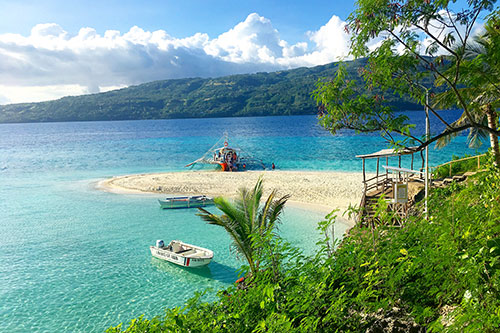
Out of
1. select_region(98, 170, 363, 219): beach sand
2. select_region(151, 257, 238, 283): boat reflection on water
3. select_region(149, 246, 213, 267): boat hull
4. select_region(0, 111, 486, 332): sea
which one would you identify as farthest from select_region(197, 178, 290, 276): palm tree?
select_region(98, 170, 363, 219): beach sand

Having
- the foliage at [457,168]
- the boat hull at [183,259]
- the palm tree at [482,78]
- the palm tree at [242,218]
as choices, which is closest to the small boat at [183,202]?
the boat hull at [183,259]

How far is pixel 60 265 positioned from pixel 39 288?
7.68 feet

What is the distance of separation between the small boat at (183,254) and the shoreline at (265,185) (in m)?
11.1

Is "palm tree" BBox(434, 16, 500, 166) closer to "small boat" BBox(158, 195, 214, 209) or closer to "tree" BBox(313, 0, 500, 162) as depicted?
"tree" BBox(313, 0, 500, 162)

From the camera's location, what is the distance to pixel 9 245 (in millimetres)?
19375

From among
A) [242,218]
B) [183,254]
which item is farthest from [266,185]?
[242,218]

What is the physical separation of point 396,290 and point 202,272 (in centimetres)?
1188

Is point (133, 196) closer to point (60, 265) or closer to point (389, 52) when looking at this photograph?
point (60, 265)

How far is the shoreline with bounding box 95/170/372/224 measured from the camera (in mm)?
26828

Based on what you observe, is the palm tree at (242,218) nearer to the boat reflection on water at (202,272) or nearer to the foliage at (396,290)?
the boat reflection on water at (202,272)

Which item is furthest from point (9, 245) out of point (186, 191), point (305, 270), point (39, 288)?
point (305, 270)

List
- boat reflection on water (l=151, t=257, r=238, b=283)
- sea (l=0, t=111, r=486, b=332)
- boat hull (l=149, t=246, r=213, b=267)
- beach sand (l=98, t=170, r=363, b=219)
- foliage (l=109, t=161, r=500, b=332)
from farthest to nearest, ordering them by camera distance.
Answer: beach sand (l=98, t=170, r=363, b=219), boat hull (l=149, t=246, r=213, b=267), boat reflection on water (l=151, t=257, r=238, b=283), sea (l=0, t=111, r=486, b=332), foliage (l=109, t=161, r=500, b=332)

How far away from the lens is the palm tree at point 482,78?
20.0ft

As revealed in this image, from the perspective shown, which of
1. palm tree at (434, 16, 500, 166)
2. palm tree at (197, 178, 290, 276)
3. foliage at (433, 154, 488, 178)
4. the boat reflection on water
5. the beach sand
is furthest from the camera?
the beach sand
